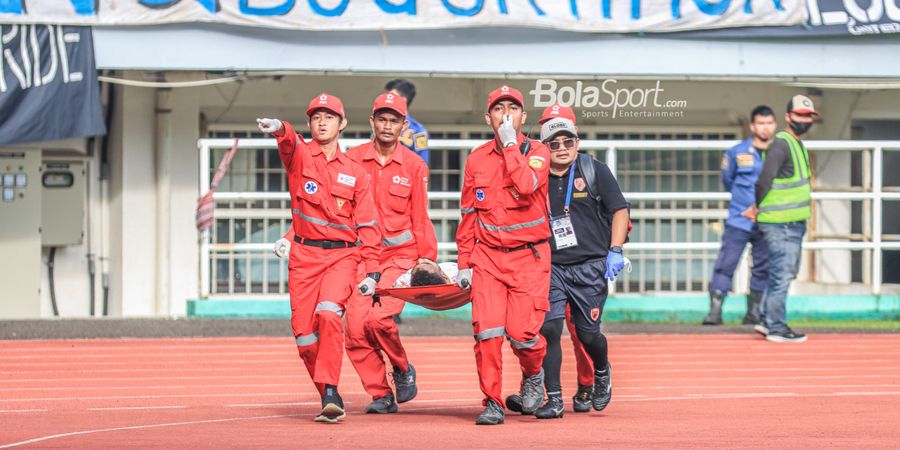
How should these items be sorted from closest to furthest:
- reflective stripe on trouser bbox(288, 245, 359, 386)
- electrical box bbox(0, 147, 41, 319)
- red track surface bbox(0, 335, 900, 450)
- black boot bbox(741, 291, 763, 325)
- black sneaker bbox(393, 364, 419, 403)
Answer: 1. red track surface bbox(0, 335, 900, 450)
2. reflective stripe on trouser bbox(288, 245, 359, 386)
3. black sneaker bbox(393, 364, 419, 403)
4. black boot bbox(741, 291, 763, 325)
5. electrical box bbox(0, 147, 41, 319)

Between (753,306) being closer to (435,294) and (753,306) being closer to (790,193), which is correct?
(790,193)

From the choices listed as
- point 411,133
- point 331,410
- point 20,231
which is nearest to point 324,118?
point 331,410

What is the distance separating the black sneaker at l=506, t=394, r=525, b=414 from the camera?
33.0 ft

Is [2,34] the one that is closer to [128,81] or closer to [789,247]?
[128,81]

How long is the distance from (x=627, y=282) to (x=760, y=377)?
22.2 ft

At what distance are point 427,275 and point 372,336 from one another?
0.60 meters

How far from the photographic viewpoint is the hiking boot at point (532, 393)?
9727mm

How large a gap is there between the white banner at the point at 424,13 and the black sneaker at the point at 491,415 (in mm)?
7744

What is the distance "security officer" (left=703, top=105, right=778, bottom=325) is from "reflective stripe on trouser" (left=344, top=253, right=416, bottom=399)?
5.74 meters

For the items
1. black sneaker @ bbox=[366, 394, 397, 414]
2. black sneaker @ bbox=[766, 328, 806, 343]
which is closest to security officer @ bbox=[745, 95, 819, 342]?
black sneaker @ bbox=[766, 328, 806, 343]

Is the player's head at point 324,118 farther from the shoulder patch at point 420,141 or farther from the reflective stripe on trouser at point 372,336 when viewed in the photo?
the shoulder patch at point 420,141

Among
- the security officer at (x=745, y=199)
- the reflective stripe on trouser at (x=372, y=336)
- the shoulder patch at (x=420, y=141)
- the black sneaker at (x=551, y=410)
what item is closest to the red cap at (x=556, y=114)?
the reflective stripe on trouser at (x=372, y=336)

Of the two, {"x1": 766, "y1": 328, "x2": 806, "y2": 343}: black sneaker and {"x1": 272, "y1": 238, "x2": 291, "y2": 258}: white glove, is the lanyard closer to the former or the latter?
{"x1": 272, "y1": 238, "x2": 291, "y2": 258}: white glove

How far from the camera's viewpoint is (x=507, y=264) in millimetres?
9500
